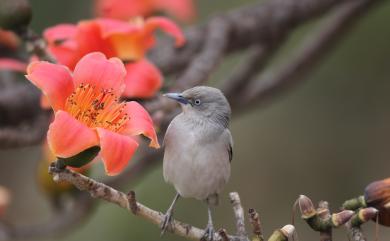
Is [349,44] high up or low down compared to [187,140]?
up

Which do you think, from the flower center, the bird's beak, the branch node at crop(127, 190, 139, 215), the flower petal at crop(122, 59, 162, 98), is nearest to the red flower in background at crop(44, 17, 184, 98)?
the flower petal at crop(122, 59, 162, 98)

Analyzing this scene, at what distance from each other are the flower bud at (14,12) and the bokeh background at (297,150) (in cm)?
150

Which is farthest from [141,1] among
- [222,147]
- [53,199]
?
[222,147]

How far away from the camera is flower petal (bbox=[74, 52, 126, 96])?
1.45m

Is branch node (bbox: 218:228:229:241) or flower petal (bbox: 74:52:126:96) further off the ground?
flower petal (bbox: 74:52:126:96)

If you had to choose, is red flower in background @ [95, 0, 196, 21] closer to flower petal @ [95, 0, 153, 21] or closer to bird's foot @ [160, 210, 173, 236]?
flower petal @ [95, 0, 153, 21]

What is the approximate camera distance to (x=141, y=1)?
2637 mm

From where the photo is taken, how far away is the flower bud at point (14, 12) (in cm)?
183

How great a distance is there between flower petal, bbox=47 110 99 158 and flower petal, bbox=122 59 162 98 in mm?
602

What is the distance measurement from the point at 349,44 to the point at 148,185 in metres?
1.12

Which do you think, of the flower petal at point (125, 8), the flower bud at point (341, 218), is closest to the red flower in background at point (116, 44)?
the flower petal at point (125, 8)

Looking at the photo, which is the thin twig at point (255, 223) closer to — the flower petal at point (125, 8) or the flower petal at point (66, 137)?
the flower petal at point (66, 137)

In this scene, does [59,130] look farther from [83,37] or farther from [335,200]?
[335,200]

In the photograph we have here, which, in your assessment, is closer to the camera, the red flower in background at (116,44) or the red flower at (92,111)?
the red flower at (92,111)
